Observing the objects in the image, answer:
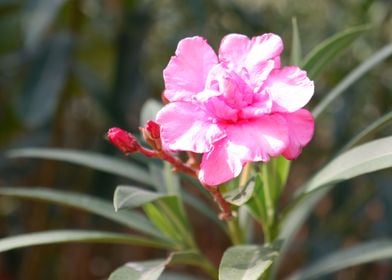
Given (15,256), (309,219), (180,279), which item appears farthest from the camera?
(15,256)

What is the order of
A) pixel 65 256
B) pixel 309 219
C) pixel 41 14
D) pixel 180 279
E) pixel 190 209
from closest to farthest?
1. pixel 180 279
2. pixel 41 14
3. pixel 309 219
4. pixel 65 256
5. pixel 190 209

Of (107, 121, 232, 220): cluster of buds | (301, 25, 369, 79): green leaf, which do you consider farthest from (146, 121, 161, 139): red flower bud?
(301, 25, 369, 79): green leaf

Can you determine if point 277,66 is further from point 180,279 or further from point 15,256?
point 15,256

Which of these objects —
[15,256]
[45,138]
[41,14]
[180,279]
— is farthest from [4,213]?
[180,279]

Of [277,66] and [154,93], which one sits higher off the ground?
[154,93]

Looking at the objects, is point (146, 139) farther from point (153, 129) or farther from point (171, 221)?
point (171, 221)

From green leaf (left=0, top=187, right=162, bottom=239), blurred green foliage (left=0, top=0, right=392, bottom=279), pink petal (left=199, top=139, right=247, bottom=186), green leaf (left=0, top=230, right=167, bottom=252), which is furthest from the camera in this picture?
blurred green foliage (left=0, top=0, right=392, bottom=279)

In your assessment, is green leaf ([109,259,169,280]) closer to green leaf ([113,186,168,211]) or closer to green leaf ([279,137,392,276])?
green leaf ([113,186,168,211])
